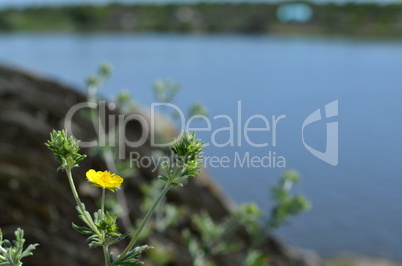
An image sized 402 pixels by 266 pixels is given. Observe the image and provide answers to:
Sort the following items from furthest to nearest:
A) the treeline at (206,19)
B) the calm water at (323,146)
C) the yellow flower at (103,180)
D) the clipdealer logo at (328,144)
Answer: the treeline at (206,19), the clipdealer logo at (328,144), the calm water at (323,146), the yellow flower at (103,180)

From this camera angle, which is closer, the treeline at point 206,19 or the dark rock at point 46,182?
the dark rock at point 46,182

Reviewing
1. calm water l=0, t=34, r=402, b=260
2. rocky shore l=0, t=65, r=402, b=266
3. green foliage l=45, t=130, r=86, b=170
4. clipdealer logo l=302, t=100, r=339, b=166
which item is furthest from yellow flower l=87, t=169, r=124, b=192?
clipdealer logo l=302, t=100, r=339, b=166

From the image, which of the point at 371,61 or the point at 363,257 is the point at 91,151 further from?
the point at 371,61

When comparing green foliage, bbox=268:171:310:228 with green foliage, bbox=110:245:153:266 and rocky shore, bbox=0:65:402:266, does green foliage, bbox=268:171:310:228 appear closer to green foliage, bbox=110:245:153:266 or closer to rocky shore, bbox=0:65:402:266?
rocky shore, bbox=0:65:402:266

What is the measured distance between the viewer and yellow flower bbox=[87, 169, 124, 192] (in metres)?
0.67

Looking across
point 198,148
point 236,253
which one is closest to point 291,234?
point 236,253

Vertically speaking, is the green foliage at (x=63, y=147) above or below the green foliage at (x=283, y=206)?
above

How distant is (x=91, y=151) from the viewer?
2.34m

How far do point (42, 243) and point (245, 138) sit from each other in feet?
13.4

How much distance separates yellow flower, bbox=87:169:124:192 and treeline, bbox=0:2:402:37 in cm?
3488

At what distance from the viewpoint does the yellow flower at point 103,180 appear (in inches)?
26.2

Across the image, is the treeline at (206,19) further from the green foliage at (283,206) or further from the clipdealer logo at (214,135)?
the green foliage at (283,206)

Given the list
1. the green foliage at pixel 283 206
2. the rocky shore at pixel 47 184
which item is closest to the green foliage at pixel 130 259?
the rocky shore at pixel 47 184

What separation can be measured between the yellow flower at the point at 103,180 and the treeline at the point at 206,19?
3488 centimetres
